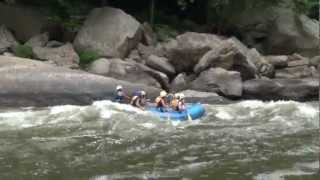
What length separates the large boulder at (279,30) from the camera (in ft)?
77.1

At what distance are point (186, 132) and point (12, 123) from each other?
368cm

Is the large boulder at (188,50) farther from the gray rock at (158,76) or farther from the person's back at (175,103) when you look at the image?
the person's back at (175,103)

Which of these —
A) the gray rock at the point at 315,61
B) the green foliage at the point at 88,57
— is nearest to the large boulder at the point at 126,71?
the green foliage at the point at 88,57

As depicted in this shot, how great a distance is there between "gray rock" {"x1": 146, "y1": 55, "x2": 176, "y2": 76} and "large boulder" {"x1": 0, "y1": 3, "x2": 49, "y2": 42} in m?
4.19

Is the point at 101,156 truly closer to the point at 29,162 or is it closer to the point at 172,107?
the point at 29,162

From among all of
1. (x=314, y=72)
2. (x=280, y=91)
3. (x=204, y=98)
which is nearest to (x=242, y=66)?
(x=280, y=91)

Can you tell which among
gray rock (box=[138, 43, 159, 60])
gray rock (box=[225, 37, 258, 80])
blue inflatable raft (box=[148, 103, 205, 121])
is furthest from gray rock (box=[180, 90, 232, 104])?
gray rock (box=[138, 43, 159, 60])

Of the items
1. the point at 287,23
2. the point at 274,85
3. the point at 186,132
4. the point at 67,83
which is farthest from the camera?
the point at 287,23

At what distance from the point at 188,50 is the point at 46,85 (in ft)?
17.5

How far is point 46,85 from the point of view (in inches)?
636

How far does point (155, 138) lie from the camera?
37.9 feet

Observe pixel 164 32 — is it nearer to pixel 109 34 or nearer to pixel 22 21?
pixel 109 34

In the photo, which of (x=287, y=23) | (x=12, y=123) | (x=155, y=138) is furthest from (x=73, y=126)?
(x=287, y=23)

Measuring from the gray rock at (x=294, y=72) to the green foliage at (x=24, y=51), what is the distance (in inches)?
320
